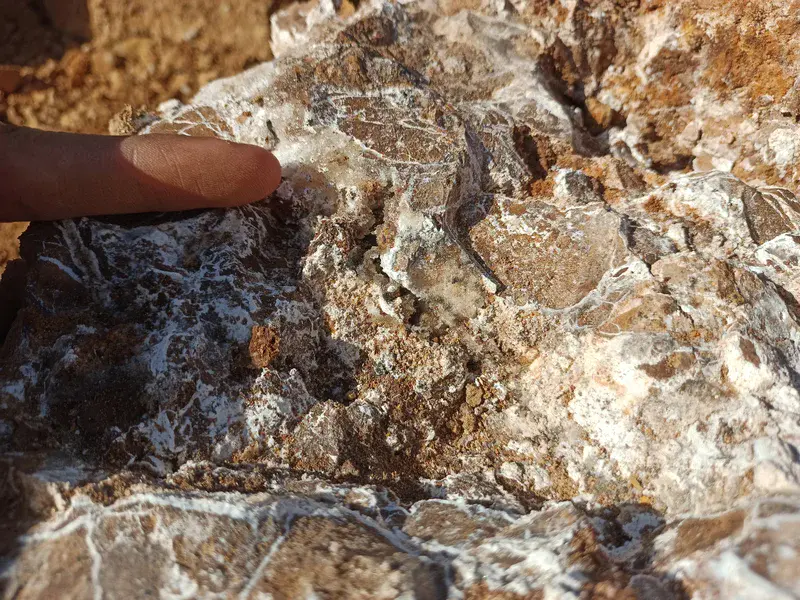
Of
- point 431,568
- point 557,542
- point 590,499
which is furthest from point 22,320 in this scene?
point 590,499

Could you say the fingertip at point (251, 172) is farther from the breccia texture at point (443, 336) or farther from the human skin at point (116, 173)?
the breccia texture at point (443, 336)

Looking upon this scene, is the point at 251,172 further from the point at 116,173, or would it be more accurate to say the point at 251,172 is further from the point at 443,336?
the point at 443,336

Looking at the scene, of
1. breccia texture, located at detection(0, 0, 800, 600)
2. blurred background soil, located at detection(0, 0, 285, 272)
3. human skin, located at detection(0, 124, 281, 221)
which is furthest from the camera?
blurred background soil, located at detection(0, 0, 285, 272)

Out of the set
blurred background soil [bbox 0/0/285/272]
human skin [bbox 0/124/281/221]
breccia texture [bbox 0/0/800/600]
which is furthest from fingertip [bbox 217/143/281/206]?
blurred background soil [bbox 0/0/285/272]

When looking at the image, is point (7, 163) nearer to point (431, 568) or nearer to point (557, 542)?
point (431, 568)

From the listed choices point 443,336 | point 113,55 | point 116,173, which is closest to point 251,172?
point 116,173

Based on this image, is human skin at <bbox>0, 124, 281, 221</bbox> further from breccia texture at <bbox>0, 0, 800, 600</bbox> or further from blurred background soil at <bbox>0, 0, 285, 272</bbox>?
blurred background soil at <bbox>0, 0, 285, 272</bbox>
